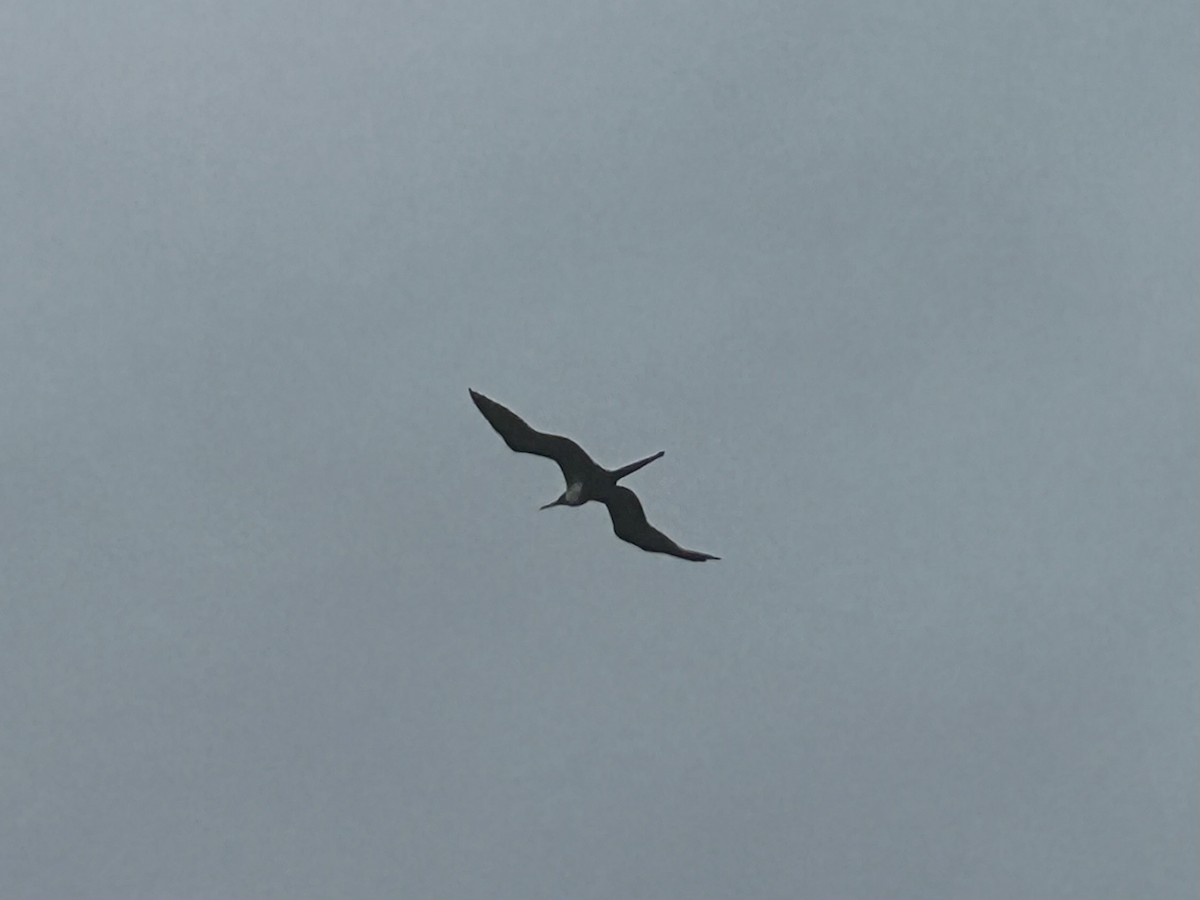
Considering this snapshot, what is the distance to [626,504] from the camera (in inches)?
2482

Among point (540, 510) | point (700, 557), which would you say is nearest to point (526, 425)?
point (540, 510)

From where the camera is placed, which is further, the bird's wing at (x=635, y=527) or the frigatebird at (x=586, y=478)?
the bird's wing at (x=635, y=527)

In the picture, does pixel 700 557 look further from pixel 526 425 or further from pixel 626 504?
pixel 526 425

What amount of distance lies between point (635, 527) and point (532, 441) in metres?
4.63

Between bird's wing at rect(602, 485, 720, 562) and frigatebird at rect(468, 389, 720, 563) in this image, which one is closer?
frigatebird at rect(468, 389, 720, 563)

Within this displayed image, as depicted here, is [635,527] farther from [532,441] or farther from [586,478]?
[532,441]

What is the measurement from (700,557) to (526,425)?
6.93 meters

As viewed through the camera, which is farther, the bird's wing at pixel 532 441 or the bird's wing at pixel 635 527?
the bird's wing at pixel 635 527

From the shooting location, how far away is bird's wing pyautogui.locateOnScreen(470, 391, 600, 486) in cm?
6131

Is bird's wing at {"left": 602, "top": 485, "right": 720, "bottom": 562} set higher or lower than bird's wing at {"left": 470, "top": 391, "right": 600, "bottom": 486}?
lower

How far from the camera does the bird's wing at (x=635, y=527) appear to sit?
206 feet

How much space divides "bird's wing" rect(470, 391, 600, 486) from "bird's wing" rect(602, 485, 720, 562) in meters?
1.45

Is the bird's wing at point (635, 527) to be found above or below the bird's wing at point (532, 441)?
below

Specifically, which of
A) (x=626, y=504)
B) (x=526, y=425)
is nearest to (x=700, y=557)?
(x=626, y=504)
